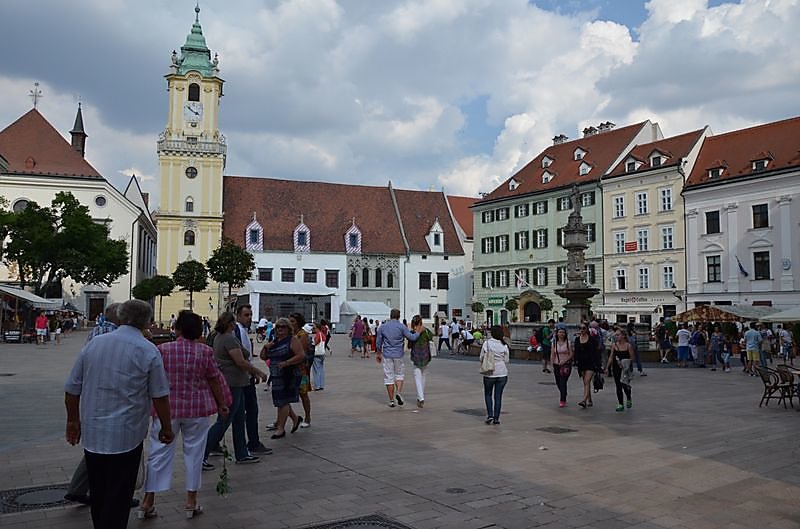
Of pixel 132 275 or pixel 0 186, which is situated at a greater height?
pixel 0 186

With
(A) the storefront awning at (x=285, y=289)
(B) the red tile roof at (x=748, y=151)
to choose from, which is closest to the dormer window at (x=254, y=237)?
(A) the storefront awning at (x=285, y=289)

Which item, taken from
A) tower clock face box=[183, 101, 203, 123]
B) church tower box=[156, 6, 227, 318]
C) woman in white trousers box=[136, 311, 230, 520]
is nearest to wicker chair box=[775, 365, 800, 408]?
woman in white trousers box=[136, 311, 230, 520]

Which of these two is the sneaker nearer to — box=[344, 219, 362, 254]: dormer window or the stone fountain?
the stone fountain

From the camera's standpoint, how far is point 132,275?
64.1 metres

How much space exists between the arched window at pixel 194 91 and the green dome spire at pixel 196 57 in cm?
130

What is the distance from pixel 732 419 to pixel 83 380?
1145 centimetres

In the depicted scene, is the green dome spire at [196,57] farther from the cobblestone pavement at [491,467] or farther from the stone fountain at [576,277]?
the cobblestone pavement at [491,467]

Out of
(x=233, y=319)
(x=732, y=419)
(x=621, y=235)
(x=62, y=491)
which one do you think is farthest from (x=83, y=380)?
(x=621, y=235)

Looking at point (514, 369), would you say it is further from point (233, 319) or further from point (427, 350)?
point (233, 319)

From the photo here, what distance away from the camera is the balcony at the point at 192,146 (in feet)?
206

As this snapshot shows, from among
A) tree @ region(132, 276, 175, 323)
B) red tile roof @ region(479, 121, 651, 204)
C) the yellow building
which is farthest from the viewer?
tree @ region(132, 276, 175, 323)

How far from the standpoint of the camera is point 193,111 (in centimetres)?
6431

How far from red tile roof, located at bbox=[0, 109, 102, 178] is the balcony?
618cm

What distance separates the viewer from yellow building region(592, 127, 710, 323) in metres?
47.5
